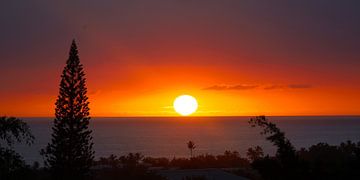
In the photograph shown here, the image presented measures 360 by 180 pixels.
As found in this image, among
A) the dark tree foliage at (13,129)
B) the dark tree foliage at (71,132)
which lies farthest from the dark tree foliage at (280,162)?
the dark tree foliage at (71,132)

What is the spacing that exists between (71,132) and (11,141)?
14.6 m

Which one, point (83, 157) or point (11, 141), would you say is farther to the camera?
point (83, 157)

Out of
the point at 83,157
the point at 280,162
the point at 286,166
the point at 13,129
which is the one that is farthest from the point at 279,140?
the point at 83,157

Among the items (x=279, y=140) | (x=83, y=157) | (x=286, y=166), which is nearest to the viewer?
(x=286, y=166)

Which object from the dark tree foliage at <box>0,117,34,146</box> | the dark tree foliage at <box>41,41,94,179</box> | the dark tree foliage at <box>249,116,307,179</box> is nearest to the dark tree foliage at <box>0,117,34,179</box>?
the dark tree foliage at <box>0,117,34,146</box>

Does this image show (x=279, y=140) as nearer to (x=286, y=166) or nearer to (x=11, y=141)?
(x=286, y=166)

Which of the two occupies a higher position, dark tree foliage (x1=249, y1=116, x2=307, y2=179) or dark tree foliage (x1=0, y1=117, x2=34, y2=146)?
dark tree foliage (x1=0, y1=117, x2=34, y2=146)

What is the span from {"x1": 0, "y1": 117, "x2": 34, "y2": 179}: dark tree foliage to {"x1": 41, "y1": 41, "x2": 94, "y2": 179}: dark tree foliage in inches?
555

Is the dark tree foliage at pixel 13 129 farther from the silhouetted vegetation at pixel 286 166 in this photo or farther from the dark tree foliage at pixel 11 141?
the silhouetted vegetation at pixel 286 166

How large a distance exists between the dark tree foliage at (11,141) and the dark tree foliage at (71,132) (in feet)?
46.2

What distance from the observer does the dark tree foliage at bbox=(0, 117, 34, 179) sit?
43.1ft

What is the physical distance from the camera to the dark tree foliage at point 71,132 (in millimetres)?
27688

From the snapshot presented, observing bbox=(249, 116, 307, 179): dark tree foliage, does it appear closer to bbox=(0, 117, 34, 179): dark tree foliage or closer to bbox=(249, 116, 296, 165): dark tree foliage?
bbox=(249, 116, 296, 165): dark tree foliage

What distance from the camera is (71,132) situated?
28.0m
